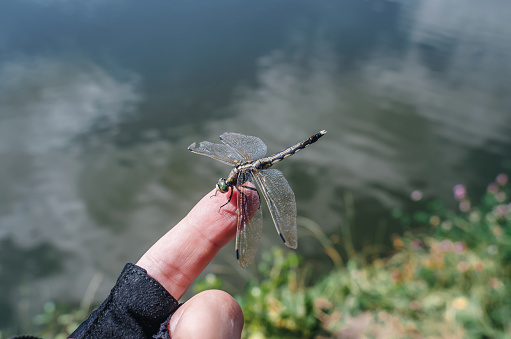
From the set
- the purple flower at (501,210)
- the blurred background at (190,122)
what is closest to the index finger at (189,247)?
the blurred background at (190,122)

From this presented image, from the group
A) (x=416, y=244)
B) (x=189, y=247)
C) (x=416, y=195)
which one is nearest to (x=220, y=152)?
(x=189, y=247)

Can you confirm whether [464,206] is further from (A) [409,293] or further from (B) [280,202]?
(B) [280,202]

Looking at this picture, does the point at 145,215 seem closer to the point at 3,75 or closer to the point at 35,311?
the point at 35,311

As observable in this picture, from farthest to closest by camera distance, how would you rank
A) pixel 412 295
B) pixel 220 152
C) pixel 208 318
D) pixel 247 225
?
pixel 412 295
pixel 220 152
pixel 247 225
pixel 208 318

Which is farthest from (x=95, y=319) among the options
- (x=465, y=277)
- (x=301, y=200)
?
(x=301, y=200)

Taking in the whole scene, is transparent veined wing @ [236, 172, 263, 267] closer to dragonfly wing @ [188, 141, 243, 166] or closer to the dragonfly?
the dragonfly

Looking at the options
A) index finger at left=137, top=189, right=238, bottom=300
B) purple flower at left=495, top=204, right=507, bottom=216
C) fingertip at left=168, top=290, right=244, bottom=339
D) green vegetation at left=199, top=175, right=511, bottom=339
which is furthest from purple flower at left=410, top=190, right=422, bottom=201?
→ fingertip at left=168, top=290, right=244, bottom=339
